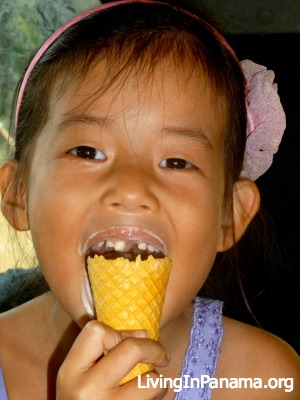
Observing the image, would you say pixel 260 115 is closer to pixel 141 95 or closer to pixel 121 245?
pixel 141 95

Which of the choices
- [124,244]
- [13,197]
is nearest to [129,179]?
[124,244]

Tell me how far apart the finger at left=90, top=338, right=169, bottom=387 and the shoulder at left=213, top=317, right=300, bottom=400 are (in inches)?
24.1

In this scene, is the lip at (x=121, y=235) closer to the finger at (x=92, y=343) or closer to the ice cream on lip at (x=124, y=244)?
the ice cream on lip at (x=124, y=244)

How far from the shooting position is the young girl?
1281 mm

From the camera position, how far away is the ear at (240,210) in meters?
1.66

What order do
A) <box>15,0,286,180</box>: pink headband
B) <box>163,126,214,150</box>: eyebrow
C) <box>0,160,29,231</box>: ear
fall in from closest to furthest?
1. <box>163,126,214,150</box>: eyebrow
2. <box>0,160,29,231</box>: ear
3. <box>15,0,286,180</box>: pink headband

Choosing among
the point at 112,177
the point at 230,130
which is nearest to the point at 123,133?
the point at 112,177

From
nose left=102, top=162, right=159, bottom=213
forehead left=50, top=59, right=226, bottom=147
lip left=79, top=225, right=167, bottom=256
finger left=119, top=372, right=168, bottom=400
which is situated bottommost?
finger left=119, top=372, right=168, bottom=400

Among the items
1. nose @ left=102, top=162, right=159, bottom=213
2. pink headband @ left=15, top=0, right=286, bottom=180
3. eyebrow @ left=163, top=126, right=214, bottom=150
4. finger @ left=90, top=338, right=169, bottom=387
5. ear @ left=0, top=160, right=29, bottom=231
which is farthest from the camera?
pink headband @ left=15, top=0, right=286, bottom=180

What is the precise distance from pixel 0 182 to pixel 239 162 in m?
0.59

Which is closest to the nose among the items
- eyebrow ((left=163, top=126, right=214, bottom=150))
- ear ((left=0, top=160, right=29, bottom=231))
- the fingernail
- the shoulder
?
eyebrow ((left=163, top=126, right=214, bottom=150))

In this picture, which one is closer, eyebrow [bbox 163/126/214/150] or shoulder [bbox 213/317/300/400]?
eyebrow [bbox 163/126/214/150]

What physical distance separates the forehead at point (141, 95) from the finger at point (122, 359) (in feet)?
1.50

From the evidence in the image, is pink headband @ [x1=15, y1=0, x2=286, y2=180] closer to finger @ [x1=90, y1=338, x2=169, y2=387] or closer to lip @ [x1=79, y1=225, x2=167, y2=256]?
lip @ [x1=79, y1=225, x2=167, y2=256]
